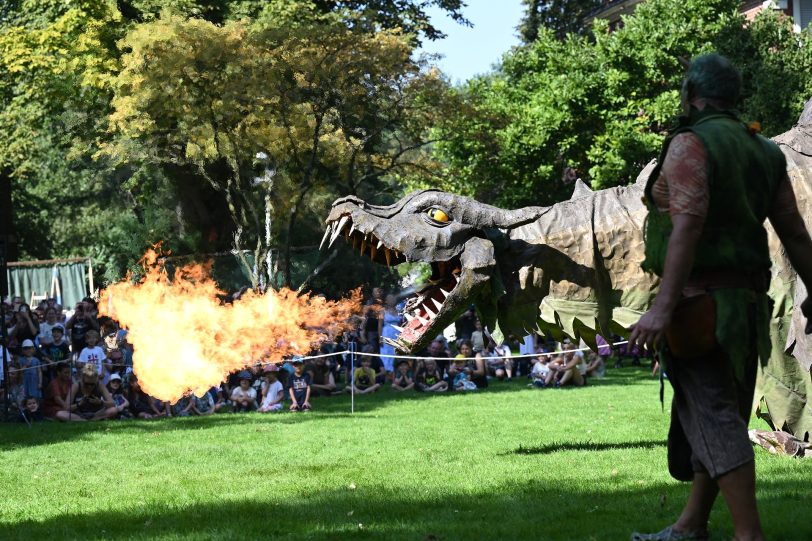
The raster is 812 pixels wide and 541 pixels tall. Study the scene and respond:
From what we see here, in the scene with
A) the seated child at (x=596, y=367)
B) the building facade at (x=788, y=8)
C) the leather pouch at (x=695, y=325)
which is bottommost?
the seated child at (x=596, y=367)

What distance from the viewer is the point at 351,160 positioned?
2933 centimetres

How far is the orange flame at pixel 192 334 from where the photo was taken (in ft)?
59.0

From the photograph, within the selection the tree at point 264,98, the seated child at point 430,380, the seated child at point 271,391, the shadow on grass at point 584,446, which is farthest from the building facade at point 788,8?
the shadow on grass at point 584,446

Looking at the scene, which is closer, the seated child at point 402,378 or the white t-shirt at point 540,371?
the seated child at point 402,378

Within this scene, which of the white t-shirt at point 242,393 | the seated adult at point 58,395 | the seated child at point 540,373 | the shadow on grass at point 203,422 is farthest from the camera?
the seated child at point 540,373

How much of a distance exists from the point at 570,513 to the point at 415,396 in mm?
13700

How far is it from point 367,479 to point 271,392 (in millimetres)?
9252

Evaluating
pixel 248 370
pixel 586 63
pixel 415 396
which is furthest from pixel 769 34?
pixel 248 370

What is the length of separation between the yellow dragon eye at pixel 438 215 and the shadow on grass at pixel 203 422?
7003mm

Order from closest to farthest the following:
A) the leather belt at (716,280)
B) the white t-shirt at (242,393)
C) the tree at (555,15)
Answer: the leather belt at (716,280) → the white t-shirt at (242,393) → the tree at (555,15)

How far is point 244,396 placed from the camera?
18.8 meters

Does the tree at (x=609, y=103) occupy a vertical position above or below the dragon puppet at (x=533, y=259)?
above

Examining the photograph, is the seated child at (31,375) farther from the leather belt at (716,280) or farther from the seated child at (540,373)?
the leather belt at (716,280)

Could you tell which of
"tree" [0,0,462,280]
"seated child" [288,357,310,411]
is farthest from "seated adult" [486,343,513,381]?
"tree" [0,0,462,280]
